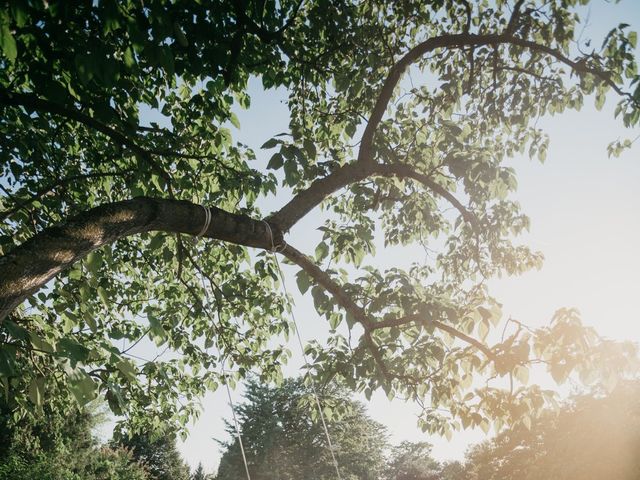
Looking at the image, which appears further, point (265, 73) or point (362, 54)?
point (362, 54)

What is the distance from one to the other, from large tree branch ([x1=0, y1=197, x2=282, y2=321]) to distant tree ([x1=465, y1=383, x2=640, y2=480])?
16.9 metres

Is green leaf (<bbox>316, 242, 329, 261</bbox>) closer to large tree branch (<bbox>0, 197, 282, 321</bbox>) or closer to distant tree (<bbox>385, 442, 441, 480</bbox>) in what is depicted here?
large tree branch (<bbox>0, 197, 282, 321</bbox>)

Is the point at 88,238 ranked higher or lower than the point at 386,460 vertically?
higher

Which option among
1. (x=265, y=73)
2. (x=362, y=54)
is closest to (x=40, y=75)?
(x=265, y=73)

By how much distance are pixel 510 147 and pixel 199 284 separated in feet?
15.1

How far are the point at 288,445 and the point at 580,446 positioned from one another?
3033 centimetres

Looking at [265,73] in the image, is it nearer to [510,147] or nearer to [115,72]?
[115,72]

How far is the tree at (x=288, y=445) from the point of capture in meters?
37.7

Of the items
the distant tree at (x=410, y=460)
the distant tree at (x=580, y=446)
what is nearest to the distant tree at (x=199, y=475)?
the distant tree at (x=410, y=460)

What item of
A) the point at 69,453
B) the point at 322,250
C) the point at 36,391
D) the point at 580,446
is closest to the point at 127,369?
the point at 36,391

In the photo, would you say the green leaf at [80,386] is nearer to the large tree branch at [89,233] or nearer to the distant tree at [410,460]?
the large tree branch at [89,233]

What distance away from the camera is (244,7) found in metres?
2.61

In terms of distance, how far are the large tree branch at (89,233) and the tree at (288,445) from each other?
37645 mm

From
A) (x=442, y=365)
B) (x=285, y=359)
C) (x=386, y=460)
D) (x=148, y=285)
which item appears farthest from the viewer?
(x=386, y=460)
